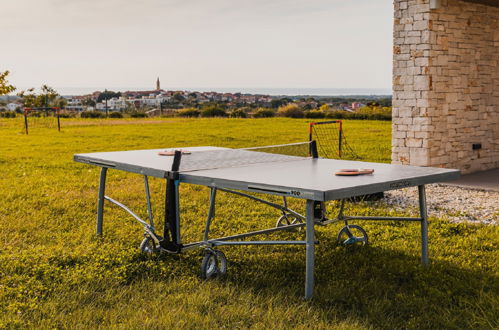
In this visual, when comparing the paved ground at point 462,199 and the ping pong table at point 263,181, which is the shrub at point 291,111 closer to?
the paved ground at point 462,199

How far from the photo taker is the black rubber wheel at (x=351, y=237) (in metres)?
5.70

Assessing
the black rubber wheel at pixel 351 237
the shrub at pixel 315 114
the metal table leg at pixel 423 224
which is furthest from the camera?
the shrub at pixel 315 114

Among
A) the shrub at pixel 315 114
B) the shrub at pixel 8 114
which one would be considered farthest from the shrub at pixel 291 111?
the shrub at pixel 8 114

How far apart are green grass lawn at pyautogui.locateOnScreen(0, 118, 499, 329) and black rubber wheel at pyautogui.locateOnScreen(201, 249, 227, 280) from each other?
0.07 metres

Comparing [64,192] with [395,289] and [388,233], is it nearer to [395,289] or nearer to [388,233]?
[388,233]

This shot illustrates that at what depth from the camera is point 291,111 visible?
34.2m

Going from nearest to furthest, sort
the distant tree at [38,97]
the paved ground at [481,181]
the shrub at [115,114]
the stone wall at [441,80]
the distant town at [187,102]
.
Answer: the paved ground at [481,181] → the stone wall at [441,80] → the shrub at [115,114] → the distant town at [187,102] → the distant tree at [38,97]

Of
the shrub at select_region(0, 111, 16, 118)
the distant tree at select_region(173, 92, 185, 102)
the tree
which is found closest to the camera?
the tree

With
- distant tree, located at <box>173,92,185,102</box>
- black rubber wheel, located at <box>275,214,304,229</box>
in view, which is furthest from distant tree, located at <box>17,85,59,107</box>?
black rubber wheel, located at <box>275,214,304,229</box>

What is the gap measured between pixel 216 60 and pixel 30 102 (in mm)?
17939

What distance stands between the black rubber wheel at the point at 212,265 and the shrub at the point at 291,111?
2898cm

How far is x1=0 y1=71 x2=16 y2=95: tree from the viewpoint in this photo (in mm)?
15766

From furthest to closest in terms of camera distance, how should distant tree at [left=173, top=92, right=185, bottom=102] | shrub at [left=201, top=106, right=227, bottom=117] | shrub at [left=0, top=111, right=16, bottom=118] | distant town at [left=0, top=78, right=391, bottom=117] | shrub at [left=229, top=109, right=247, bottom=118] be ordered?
distant tree at [left=173, top=92, right=185, bottom=102]
distant town at [left=0, top=78, right=391, bottom=117]
shrub at [left=201, top=106, right=227, bottom=117]
shrub at [left=229, top=109, right=247, bottom=118]
shrub at [left=0, top=111, right=16, bottom=118]

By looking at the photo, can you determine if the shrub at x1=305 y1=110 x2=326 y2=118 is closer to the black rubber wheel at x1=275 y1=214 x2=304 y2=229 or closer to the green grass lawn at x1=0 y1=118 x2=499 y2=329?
the green grass lawn at x1=0 y1=118 x2=499 y2=329
